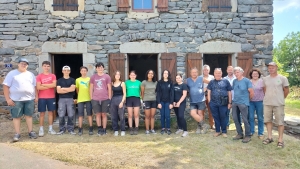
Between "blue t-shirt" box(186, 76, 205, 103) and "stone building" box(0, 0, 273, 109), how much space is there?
1482 mm

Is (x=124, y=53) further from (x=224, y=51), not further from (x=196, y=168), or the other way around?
(x=196, y=168)

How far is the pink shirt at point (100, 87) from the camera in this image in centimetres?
487

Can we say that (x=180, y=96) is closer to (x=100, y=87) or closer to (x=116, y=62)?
(x=100, y=87)

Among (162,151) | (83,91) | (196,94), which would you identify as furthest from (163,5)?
(162,151)

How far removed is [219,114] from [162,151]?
1558mm

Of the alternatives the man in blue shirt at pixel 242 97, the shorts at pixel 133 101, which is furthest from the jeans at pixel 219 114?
the shorts at pixel 133 101

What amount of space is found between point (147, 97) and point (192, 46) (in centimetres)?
235

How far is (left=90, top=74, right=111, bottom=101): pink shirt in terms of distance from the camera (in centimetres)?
487

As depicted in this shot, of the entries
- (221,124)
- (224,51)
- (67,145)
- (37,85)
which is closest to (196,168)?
(221,124)

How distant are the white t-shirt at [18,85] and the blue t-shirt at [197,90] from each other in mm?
3307

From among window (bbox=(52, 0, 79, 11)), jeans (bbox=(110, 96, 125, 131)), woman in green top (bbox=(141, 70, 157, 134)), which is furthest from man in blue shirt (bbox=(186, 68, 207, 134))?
window (bbox=(52, 0, 79, 11))

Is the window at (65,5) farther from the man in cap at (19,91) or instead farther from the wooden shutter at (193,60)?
the wooden shutter at (193,60)

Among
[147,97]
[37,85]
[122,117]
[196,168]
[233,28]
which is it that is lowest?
[196,168]

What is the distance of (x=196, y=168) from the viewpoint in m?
3.42
